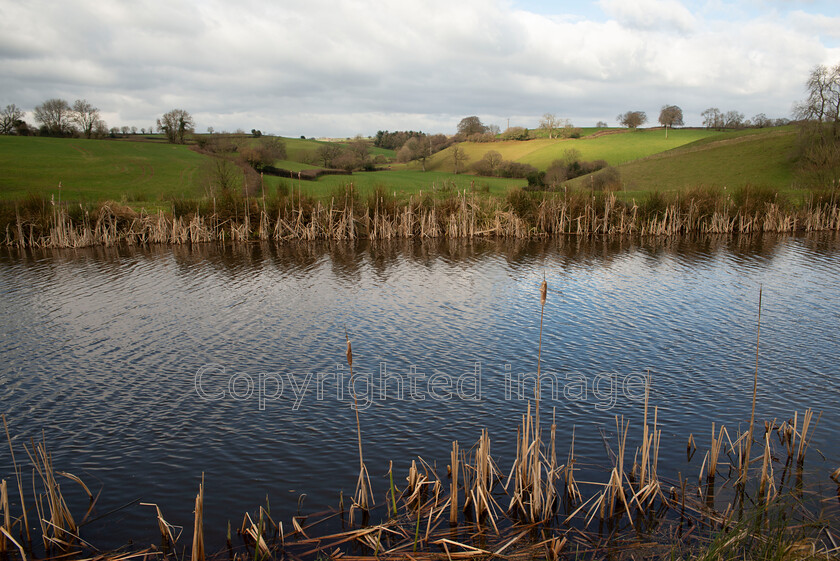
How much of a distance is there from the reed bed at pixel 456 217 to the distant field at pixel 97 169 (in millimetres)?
5875

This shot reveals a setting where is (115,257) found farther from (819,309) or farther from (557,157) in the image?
(557,157)

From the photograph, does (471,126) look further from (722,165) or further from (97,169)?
(97,169)

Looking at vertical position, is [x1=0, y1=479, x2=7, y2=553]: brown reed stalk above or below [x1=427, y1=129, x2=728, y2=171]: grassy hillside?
below

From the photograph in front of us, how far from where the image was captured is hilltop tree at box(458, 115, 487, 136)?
8547cm

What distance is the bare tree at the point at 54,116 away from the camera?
72.4 m

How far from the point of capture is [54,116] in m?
74.0

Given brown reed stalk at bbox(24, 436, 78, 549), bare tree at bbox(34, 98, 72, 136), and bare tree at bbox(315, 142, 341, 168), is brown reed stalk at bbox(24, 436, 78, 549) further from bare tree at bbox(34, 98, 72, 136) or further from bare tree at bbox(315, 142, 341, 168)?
bare tree at bbox(34, 98, 72, 136)

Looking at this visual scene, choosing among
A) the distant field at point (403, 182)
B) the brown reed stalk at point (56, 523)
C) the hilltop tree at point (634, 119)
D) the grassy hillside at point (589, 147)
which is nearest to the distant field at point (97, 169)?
the distant field at point (403, 182)

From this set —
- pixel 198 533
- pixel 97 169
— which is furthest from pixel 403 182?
pixel 198 533

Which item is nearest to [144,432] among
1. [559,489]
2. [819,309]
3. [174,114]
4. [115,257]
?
[559,489]

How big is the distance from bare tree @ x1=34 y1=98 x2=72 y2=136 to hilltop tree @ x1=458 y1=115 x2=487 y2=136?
56.4 m

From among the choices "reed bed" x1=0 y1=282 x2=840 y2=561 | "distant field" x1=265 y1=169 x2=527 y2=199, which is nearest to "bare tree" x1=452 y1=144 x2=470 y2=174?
"distant field" x1=265 y1=169 x2=527 y2=199

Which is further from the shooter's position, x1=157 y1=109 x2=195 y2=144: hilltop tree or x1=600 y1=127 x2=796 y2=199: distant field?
x1=157 y1=109 x2=195 y2=144: hilltop tree

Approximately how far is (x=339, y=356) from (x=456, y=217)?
74.8 ft
